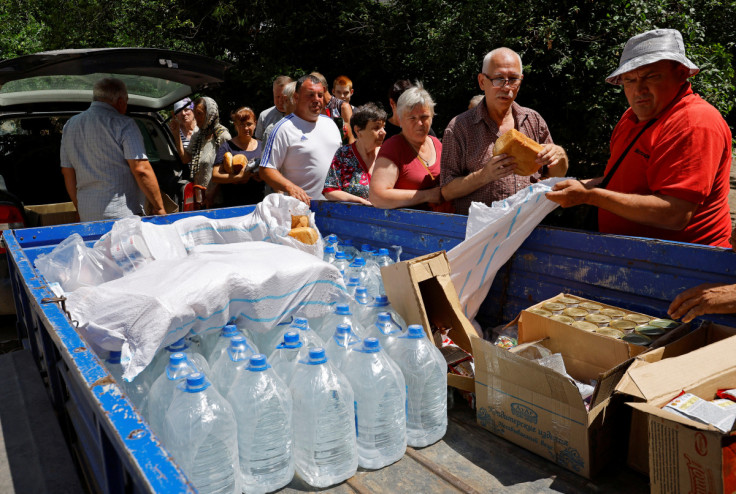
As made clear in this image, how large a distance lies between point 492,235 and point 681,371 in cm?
104

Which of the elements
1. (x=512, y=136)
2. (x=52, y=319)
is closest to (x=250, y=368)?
Result: (x=52, y=319)

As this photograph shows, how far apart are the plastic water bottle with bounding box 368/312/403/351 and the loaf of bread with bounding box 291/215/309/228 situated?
101 centimetres

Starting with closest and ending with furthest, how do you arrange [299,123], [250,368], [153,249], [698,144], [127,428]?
1. [127,428]
2. [250,368]
3. [698,144]
4. [153,249]
5. [299,123]

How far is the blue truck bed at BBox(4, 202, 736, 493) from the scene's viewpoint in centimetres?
125

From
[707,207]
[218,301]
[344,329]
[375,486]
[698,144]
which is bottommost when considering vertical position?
[375,486]

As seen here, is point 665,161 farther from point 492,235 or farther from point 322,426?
point 322,426

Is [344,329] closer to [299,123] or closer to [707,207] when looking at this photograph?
[707,207]

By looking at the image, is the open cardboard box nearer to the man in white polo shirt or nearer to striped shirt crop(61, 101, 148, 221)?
the man in white polo shirt

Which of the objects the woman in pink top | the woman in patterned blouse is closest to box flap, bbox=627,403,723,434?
the woman in pink top

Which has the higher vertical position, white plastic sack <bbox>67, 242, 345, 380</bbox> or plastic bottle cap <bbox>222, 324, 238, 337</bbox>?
white plastic sack <bbox>67, 242, 345, 380</bbox>

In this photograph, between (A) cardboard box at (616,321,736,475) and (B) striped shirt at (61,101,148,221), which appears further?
(B) striped shirt at (61,101,148,221)

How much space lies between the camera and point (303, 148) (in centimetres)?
419

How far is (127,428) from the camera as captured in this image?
1.16 metres

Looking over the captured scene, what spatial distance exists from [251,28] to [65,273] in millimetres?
9012
